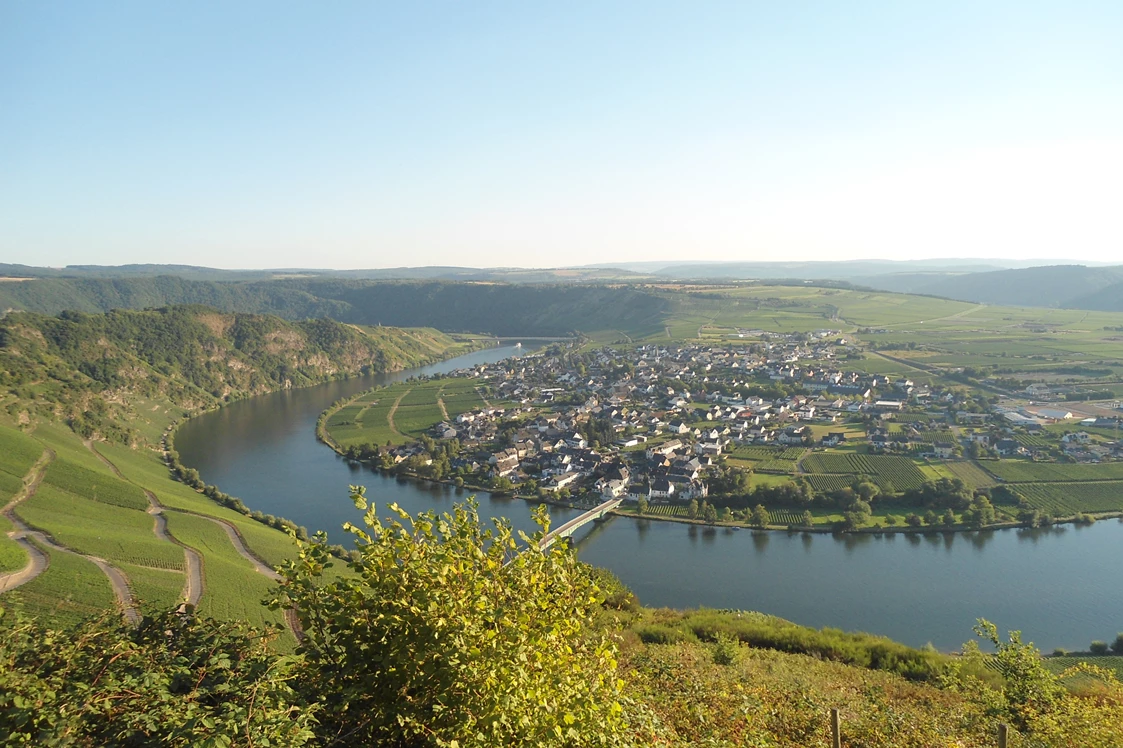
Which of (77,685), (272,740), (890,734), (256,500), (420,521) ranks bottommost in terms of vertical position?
(256,500)

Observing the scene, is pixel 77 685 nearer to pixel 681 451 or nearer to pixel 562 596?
pixel 562 596

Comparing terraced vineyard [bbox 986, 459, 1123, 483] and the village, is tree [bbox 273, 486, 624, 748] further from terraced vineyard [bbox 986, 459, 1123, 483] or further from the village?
terraced vineyard [bbox 986, 459, 1123, 483]

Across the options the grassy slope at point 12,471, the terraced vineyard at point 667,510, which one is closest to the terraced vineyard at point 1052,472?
the terraced vineyard at point 667,510

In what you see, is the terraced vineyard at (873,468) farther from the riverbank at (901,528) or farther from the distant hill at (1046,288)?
the distant hill at (1046,288)

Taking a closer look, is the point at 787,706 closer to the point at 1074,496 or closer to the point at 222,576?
the point at 222,576

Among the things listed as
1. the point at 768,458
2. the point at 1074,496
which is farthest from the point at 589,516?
the point at 1074,496

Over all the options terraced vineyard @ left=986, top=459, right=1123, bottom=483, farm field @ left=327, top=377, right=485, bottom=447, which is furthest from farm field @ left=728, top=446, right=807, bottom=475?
farm field @ left=327, top=377, right=485, bottom=447

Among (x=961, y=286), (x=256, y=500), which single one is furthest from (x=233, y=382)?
(x=961, y=286)
